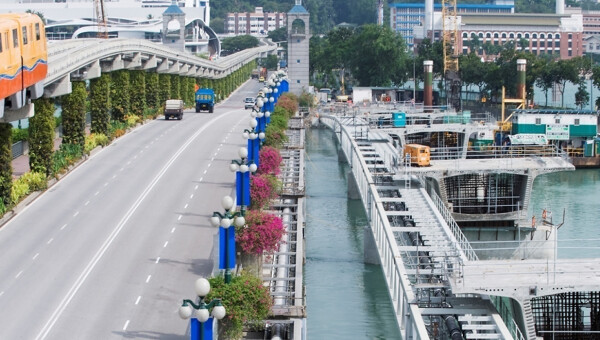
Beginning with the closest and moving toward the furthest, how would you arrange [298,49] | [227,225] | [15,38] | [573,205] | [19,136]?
[227,225] < [15,38] < [19,136] < [573,205] < [298,49]

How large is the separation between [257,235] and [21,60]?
18975 millimetres

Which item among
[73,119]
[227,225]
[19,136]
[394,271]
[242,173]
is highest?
[73,119]

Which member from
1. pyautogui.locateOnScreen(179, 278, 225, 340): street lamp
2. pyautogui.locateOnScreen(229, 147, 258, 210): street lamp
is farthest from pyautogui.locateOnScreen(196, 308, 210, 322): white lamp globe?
pyautogui.locateOnScreen(229, 147, 258, 210): street lamp

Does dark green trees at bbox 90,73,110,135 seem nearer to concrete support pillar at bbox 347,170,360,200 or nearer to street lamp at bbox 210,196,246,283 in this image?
concrete support pillar at bbox 347,170,360,200

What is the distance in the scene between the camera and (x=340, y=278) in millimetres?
59969

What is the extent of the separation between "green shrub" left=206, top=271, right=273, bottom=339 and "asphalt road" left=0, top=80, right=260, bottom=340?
132 inches

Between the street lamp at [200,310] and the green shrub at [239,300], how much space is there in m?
4.74

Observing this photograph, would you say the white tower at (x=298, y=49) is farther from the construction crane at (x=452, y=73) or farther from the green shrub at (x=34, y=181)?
the green shrub at (x=34, y=181)

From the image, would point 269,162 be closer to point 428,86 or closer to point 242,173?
point 242,173

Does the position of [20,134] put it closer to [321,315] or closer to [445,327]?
[321,315]

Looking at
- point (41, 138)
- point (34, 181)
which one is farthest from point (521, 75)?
point (34, 181)

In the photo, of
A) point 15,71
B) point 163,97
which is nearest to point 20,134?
point 15,71

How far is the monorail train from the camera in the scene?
51528mm

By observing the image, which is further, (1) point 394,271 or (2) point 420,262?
(2) point 420,262
